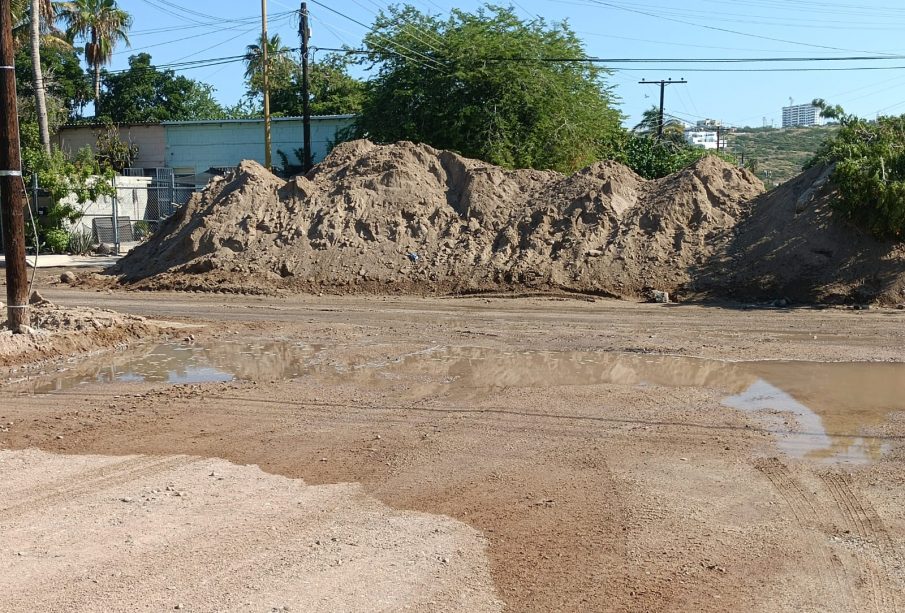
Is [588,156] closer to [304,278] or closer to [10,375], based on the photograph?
[304,278]

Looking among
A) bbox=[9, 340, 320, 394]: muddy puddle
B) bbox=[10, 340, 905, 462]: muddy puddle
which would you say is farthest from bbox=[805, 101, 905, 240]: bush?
bbox=[9, 340, 320, 394]: muddy puddle

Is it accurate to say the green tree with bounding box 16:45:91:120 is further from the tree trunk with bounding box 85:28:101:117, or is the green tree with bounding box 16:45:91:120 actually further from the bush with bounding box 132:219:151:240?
the bush with bounding box 132:219:151:240

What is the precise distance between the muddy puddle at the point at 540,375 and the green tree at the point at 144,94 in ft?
161

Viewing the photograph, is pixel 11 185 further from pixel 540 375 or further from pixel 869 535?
pixel 869 535

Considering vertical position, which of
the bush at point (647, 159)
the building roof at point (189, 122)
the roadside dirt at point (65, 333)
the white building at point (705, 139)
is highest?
the white building at point (705, 139)

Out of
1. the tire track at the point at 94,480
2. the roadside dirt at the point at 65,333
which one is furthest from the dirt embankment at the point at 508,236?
the tire track at the point at 94,480

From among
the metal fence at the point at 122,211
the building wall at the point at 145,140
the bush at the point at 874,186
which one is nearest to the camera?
the bush at the point at 874,186

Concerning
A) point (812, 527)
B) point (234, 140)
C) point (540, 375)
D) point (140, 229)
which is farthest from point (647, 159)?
point (812, 527)

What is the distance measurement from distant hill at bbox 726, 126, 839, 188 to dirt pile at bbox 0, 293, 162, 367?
6896 centimetres

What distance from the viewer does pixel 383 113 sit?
34.6 metres

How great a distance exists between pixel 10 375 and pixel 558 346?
24.6 feet

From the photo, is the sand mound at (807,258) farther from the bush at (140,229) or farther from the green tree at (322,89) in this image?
the green tree at (322,89)

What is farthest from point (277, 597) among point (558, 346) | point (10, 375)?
point (558, 346)

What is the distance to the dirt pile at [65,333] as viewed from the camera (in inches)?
Answer: 490
